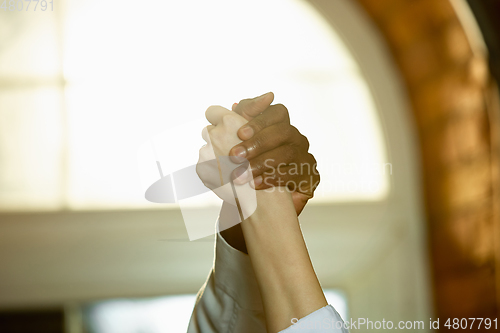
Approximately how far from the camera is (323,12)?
0.73m

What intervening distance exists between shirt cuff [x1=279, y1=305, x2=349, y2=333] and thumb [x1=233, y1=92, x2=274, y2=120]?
0.47ft

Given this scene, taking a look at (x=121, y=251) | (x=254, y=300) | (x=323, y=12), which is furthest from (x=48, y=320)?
(x=323, y=12)

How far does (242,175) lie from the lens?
249 mm

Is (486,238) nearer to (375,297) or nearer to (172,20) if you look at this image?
(375,297)

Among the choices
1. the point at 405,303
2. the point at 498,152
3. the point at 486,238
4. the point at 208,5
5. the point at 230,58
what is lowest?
the point at 405,303

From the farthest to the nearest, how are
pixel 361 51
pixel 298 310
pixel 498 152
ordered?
pixel 361 51, pixel 498 152, pixel 298 310

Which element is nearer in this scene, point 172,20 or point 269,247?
point 269,247

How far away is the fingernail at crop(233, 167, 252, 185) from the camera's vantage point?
25 cm

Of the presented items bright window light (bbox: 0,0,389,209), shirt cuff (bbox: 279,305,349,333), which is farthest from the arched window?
shirt cuff (bbox: 279,305,349,333)

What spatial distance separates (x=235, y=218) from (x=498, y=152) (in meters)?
0.59

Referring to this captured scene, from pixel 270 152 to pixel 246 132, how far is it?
0.07ft

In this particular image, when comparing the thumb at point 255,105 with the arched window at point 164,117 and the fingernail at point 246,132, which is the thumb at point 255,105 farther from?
the arched window at point 164,117

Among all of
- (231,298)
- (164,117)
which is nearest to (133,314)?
(164,117)

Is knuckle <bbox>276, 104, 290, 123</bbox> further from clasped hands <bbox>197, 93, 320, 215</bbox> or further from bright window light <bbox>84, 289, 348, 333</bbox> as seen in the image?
bright window light <bbox>84, 289, 348, 333</bbox>
